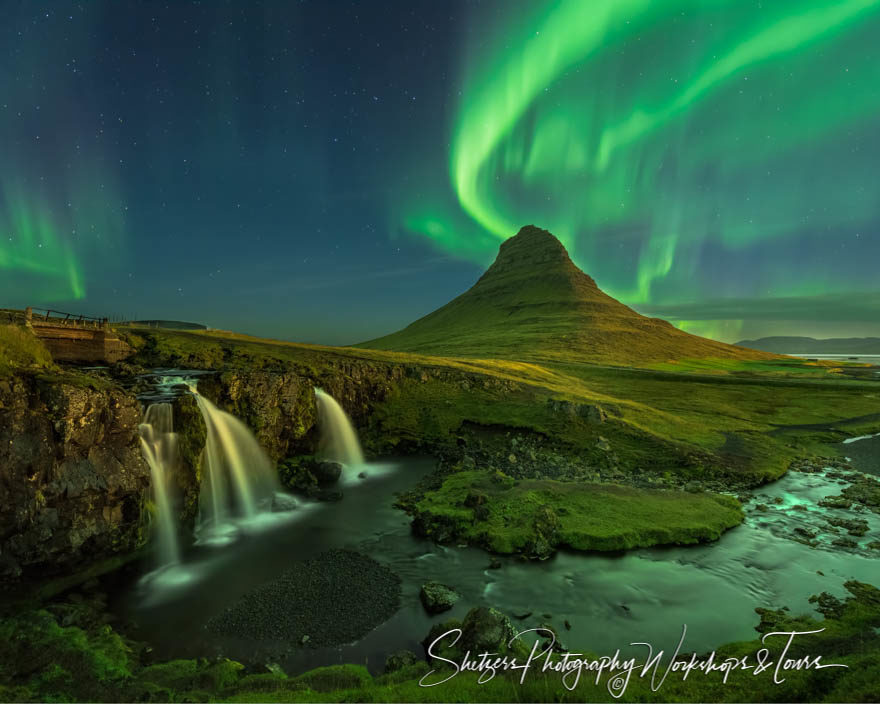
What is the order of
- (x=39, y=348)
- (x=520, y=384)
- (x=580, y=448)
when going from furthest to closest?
(x=520, y=384)
(x=580, y=448)
(x=39, y=348)

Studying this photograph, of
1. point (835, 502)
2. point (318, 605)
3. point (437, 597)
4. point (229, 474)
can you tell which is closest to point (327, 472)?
point (229, 474)

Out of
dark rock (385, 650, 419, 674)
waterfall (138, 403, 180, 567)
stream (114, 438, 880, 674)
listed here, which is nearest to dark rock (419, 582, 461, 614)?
stream (114, 438, 880, 674)

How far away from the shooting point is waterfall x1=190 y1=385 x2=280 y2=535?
2861cm

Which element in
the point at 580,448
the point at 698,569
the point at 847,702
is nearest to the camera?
the point at 847,702

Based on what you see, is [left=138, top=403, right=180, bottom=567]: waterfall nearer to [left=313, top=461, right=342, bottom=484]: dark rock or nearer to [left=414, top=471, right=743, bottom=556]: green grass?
[left=313, top=461, right=342, bottom=484]: dark rock

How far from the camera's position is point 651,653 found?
1519 cm

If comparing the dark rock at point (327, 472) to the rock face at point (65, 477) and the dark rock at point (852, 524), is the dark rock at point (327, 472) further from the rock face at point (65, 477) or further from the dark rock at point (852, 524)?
the dark rock at point (852, 524)

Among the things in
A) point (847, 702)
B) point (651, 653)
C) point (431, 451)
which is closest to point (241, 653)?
point (651, 653)

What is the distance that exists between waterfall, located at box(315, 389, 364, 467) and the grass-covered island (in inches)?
51.8

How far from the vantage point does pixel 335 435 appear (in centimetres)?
4356

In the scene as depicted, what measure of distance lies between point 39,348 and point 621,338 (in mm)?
209642

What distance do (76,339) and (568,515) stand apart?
5010 cm

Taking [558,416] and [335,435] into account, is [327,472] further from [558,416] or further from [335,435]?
[558,416]

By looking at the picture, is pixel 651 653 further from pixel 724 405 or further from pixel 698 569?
pixel 724 405
